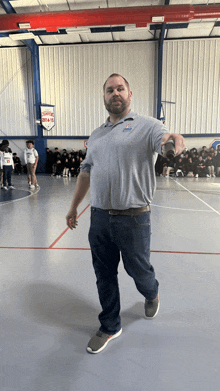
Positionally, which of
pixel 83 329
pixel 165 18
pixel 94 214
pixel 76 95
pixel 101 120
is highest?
pixel 165 18

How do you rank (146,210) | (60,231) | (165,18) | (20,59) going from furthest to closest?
1. (20,59)
2. (165,18)
3. (60,231)
4. (146,210)

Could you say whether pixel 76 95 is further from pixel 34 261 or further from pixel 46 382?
pixel 46 382

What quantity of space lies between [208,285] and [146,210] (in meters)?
1.61

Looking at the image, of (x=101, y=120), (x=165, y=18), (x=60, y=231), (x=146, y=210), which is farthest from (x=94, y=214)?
(x=101, y=120)

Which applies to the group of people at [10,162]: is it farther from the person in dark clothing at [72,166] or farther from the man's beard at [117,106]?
the man's beard at [117,106]

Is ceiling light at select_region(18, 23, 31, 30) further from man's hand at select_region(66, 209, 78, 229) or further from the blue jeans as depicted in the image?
the blue jeans

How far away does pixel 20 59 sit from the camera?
1794 centimetres

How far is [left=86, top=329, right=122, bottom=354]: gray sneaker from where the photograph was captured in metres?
2.15

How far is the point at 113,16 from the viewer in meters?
12.3

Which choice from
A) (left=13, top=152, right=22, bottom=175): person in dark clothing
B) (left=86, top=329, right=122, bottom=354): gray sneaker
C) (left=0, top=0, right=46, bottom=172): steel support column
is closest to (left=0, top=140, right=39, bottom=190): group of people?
(left=13, top=152, right=22, bottom=175): person in dark clothing

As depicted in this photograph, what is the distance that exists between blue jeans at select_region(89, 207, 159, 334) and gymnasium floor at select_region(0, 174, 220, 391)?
315mm

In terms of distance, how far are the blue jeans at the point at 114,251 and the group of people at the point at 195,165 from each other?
14.2 meters

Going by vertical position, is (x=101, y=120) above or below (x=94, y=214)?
above

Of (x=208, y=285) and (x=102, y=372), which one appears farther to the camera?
(x=208, y=285)
